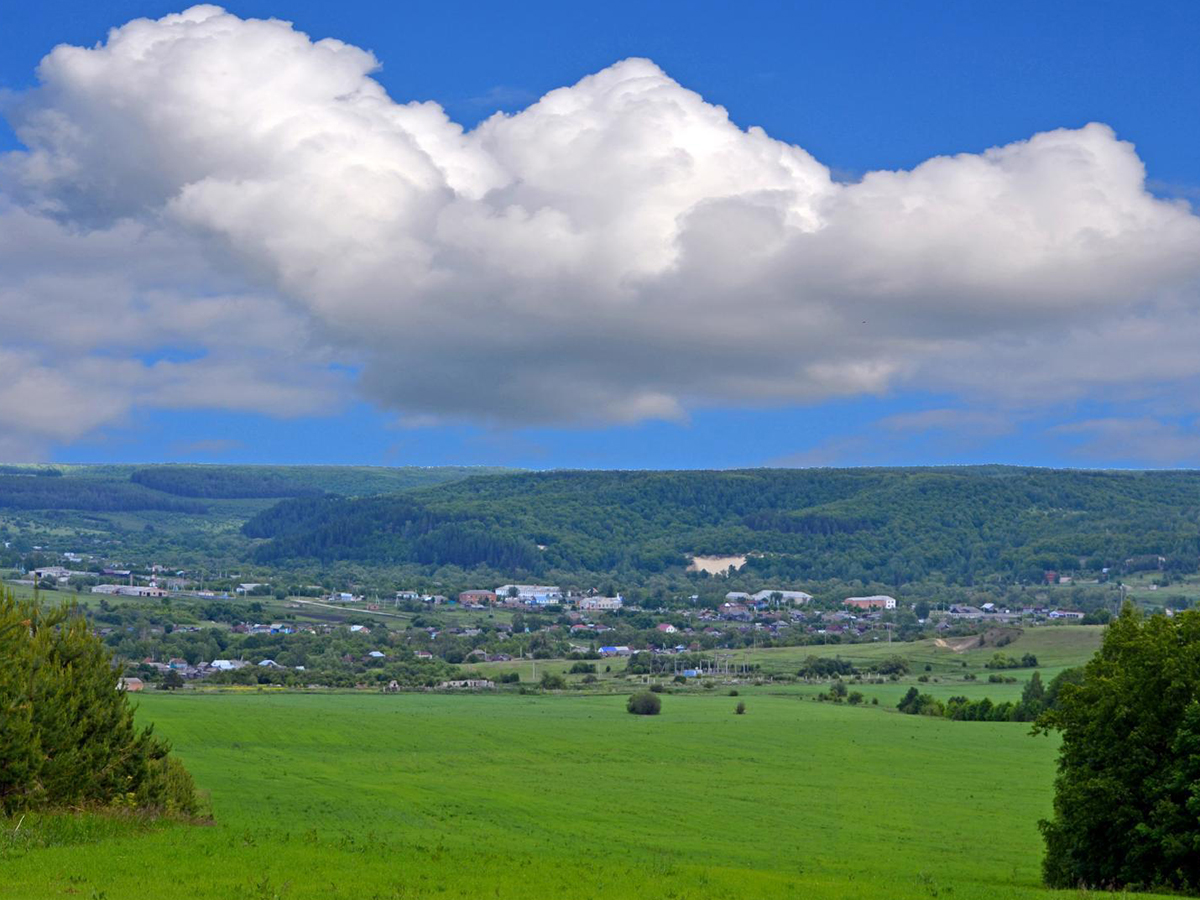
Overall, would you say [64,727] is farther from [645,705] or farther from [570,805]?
[645,705]

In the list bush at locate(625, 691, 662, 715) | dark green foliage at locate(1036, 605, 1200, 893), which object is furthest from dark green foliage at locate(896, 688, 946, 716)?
dark green foliage at locate(1036, 605, 1200, 893)

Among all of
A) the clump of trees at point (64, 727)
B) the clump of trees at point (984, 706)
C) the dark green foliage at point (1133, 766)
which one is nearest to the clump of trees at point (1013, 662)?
the clump of trees at point (984, 706)

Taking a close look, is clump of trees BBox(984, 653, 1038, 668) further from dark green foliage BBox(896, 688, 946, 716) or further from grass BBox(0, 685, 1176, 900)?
grass BBox(0, 685, 1176, 900)

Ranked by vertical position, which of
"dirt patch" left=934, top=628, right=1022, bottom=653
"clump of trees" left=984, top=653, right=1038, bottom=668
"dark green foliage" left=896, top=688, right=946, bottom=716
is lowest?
"dark green foliage" left=896, top=688, right=946, bottom=716

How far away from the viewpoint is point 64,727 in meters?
36.3

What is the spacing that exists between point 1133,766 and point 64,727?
29966 millimetres

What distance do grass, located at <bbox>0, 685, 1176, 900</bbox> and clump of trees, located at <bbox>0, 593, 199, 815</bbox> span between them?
367 centimetres

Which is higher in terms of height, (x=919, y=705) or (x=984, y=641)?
(x=984, y=641)

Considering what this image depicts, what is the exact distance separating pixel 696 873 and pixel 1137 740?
50.6ft

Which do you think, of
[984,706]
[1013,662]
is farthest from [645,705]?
[1013,662]

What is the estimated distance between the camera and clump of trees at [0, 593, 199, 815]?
34.7m

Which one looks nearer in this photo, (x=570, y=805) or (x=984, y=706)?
(x=570, y=805)

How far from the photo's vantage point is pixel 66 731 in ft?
119

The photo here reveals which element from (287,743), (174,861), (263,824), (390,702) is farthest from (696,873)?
(390,702)
